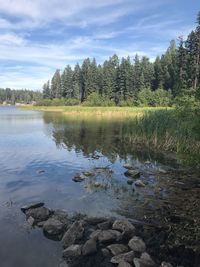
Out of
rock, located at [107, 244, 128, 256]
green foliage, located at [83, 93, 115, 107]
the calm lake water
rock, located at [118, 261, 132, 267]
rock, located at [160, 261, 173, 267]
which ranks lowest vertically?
the calm lake water

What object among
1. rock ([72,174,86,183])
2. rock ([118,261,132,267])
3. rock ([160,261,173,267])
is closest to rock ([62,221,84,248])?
rock ([118,261,132,267])

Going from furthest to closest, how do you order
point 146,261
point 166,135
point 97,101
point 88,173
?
1. point 97,101
2. point 166,135
3. point 88,173
4. point 146,261

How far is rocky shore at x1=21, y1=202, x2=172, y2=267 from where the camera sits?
6.54 meters

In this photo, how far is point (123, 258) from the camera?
256 inches

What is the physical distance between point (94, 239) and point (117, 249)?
68 cm

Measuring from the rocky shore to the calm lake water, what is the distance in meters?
0.31

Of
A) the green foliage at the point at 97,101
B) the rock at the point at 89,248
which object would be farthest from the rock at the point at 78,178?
the green foliage at the point at 97,101

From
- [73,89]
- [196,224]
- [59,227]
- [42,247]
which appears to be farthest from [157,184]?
[73,89]

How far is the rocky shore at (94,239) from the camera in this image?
6543 mm

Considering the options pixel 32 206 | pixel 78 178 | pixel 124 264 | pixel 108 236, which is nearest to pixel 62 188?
pixel 78 178

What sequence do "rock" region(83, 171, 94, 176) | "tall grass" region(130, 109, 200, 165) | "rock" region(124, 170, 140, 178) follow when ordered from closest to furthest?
"rock" region(124, 170, 140, 178) < "rock" region(83, 171, 94, 176) < "tall grass" region(130, 109, 200, 165)

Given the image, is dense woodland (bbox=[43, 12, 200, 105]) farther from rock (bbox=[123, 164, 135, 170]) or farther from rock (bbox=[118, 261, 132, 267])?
rock (bbox=[118, 261, 132, 267])

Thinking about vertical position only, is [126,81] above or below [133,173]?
above

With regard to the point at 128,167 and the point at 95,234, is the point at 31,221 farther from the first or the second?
the point at 128,167
